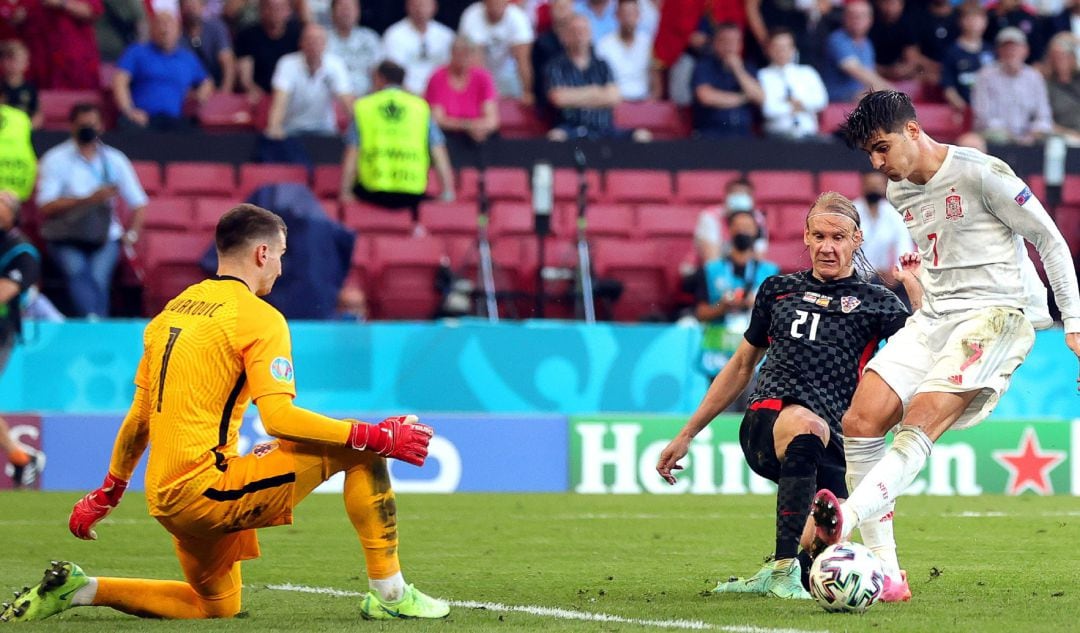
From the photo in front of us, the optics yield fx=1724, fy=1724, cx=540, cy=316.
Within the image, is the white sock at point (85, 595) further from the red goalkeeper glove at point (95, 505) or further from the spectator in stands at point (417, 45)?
the spectator in stands at point (417, 45)

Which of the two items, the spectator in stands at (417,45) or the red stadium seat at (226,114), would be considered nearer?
the red stadium seat at (226,114)

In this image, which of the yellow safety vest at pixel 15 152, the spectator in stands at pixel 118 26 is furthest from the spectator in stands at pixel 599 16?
the yellow safety vest at pixel 15 152

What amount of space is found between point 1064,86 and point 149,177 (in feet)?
28.5

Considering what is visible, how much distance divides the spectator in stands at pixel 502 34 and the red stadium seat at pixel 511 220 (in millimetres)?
1638

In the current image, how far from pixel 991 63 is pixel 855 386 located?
1073cm

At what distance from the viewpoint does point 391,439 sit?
5.25m

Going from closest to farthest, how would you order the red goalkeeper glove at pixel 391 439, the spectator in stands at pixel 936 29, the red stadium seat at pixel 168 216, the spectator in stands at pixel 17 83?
the red goalkeeper glove at pixel 391 439 < the red stadium seat at pixel 168 216 < the spectator in stands at pixel 17 83 < the spectator in stands at pixel 936 29

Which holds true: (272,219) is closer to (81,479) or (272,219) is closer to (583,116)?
(81,479)

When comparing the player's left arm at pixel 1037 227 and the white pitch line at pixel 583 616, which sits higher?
the player's left arm at pixel 1037 227

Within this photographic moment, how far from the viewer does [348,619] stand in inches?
223

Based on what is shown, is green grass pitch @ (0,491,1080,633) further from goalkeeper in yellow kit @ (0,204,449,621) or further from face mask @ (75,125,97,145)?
face mask @ (75,125,97,145)

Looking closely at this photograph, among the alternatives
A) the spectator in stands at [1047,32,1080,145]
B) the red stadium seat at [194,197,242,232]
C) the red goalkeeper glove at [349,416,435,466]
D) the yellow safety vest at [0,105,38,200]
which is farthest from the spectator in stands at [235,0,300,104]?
the red goalkeeper glove at [349,416,435,466]

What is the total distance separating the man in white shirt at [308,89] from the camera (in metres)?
15.0

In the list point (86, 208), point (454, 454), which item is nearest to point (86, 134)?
point (86, 208)
